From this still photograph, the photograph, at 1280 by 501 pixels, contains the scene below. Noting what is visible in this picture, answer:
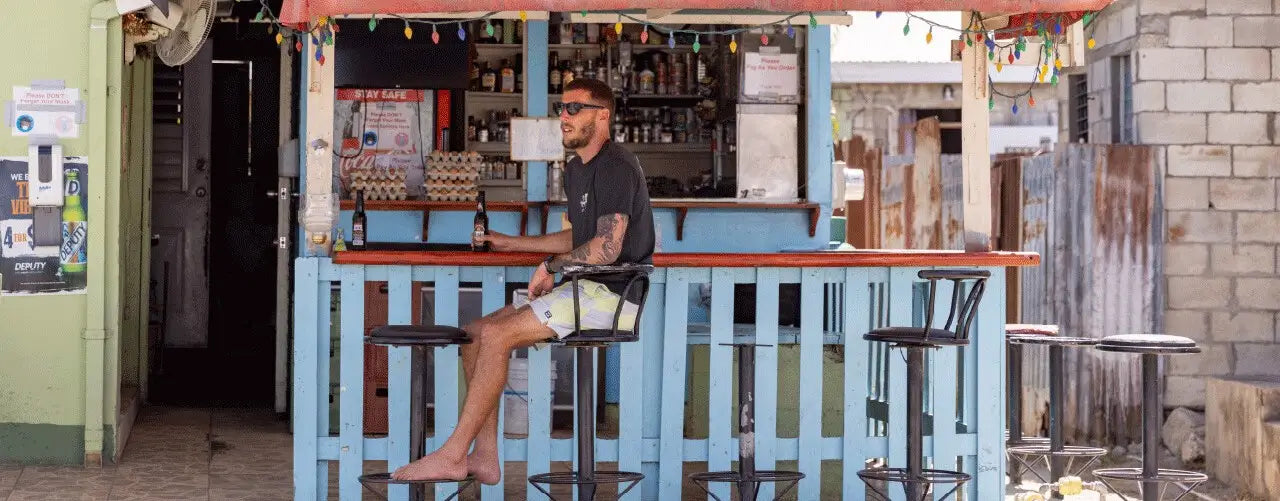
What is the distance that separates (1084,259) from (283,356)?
5140 millimetres

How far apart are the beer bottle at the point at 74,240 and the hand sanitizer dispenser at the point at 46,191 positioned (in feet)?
0.10

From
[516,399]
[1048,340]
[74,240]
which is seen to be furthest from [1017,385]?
[74,240]

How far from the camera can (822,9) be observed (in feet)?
19.5

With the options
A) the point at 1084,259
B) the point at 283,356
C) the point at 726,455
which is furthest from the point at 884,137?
the point at 726,455

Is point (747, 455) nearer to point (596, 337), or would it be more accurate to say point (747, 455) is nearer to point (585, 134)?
point (596, 337)

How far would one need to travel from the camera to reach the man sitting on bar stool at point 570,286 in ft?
18.8

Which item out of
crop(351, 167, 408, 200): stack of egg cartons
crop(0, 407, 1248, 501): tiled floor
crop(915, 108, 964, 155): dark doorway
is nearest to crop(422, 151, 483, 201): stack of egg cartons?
crop(351, 167, 408, 200): stack of egg cartons

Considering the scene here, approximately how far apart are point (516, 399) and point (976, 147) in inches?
97.7

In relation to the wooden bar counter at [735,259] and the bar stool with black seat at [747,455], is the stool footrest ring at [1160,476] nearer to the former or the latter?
the wooden bar counter at [735,259]

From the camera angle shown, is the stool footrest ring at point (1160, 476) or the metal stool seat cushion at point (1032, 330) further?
the metal stool seat cushion at point (1032, 330)

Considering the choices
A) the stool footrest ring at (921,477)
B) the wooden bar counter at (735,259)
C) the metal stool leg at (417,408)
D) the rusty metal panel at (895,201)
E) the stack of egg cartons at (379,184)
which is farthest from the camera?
the rusty metal panel at (895,201)

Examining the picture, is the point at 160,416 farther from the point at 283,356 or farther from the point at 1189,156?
Answer: the point at 1189,156

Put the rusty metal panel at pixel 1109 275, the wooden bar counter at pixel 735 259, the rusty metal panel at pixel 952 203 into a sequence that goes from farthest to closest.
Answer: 1. the rusty metal panel at pixel 952 203
2. the rusty metal panel at pixel 1109 275
3. the wooden bar counter at pixel 735 259

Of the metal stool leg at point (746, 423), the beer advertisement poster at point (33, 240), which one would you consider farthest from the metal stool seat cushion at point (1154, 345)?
the beer advertisement poster at point (33, 240)
